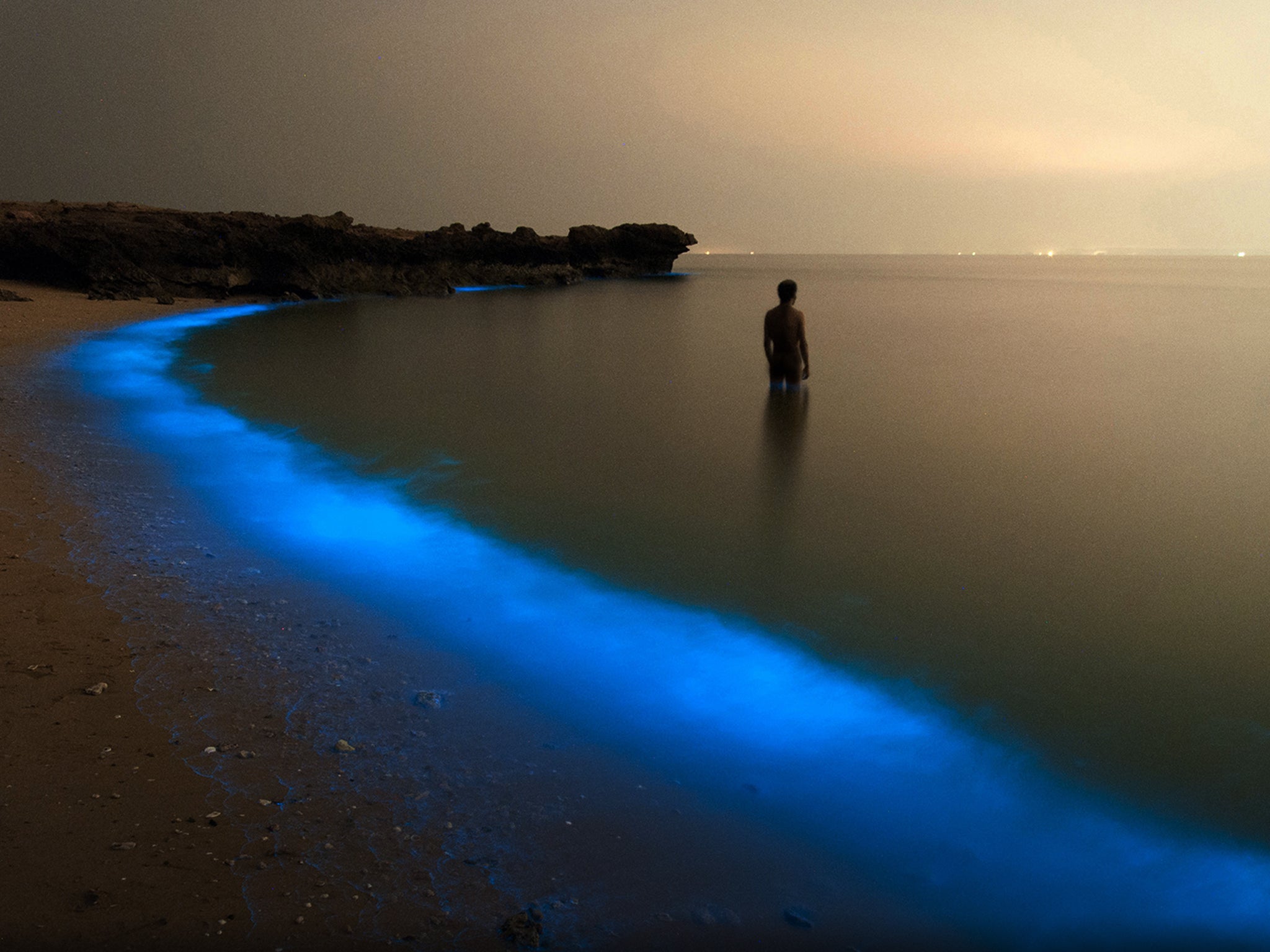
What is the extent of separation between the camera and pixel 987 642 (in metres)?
4.52

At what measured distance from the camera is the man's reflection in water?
22.1 feet

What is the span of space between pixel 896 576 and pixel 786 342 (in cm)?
613

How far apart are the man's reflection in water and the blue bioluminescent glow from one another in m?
1.82

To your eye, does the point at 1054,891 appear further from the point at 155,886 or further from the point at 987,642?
the point at 155,886

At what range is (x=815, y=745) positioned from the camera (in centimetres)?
368

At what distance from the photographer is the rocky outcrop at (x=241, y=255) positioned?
25.6 metres

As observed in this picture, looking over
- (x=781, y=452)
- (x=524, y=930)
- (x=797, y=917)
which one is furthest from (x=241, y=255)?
(x=797, y=917)

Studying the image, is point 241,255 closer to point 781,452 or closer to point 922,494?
point 781,452

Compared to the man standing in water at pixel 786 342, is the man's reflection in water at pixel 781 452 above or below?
below

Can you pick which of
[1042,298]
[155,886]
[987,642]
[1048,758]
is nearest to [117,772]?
[155,886]

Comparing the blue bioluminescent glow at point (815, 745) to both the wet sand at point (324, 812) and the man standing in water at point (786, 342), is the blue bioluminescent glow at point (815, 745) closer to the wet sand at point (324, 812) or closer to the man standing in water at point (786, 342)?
the wet sand at point (324, 812)

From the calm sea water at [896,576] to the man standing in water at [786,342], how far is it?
0.53 m

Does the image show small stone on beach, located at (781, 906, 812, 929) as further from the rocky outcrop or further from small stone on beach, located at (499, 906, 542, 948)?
the rocky outcrop

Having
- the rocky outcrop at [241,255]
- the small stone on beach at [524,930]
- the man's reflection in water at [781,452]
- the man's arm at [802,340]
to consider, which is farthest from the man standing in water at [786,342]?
the rocky outcrop at [241,255]
